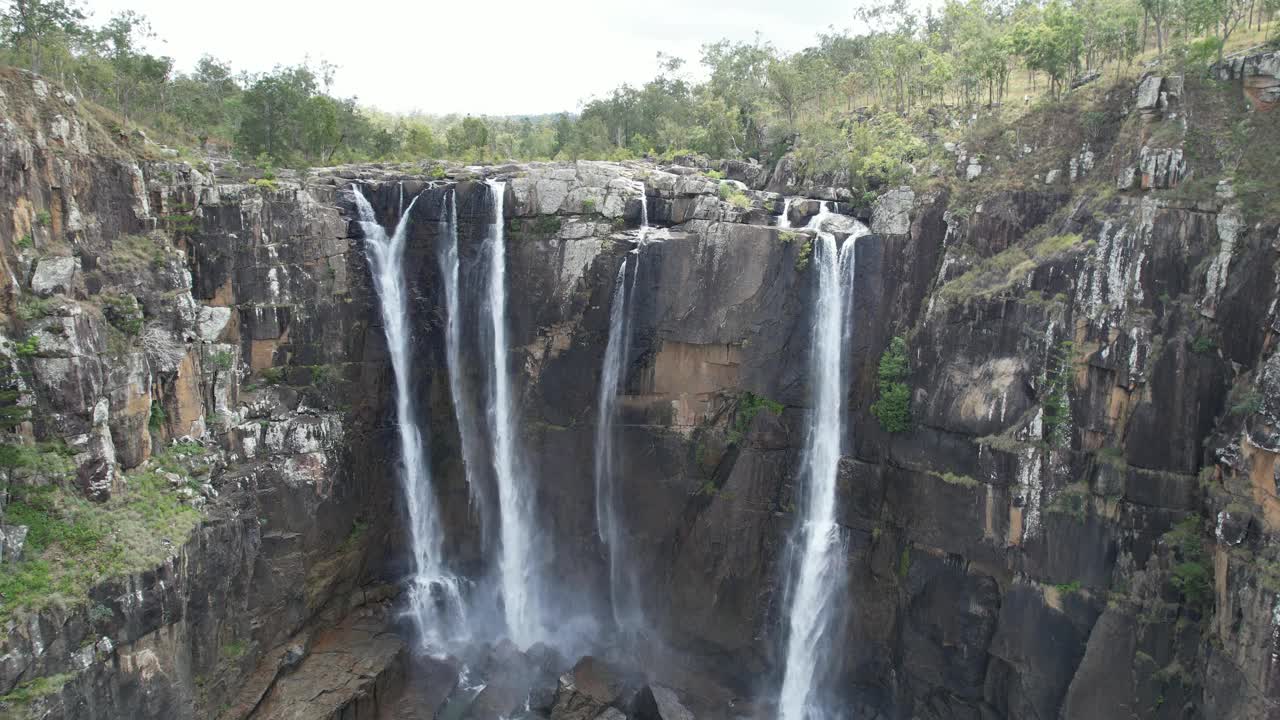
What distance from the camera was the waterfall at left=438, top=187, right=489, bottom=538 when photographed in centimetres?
2550

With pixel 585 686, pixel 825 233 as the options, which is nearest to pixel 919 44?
pixel 825 233

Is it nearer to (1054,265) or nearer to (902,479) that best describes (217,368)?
(902,479)

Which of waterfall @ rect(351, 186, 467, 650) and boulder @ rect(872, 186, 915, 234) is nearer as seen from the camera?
boulder @ rect(872, 186, 915, 234)

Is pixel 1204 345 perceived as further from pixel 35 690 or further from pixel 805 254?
pixel 35 690

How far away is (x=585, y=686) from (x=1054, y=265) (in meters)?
16.9

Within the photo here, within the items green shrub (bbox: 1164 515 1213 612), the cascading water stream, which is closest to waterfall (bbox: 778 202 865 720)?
the cascading water stream

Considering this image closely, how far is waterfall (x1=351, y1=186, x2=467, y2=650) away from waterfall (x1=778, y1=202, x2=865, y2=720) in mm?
11025

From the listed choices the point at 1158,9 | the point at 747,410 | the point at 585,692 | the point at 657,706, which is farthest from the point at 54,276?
the point at 1158,9

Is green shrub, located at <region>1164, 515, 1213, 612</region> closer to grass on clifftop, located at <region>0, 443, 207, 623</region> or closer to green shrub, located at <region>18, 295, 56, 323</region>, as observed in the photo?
grass on clifftop, located at <region>0, 443, 207, 623</region>

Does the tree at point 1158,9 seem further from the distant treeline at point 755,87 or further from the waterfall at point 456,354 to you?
the waterfall at point 456,354

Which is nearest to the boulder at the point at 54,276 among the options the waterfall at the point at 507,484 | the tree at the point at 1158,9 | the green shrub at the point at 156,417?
the green shrub at the point at 156,417

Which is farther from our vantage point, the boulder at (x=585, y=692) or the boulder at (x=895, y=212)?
the boulder at (x=895, y=212)

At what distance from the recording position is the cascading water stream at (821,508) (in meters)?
22.6

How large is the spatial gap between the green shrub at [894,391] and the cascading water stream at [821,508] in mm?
1375
